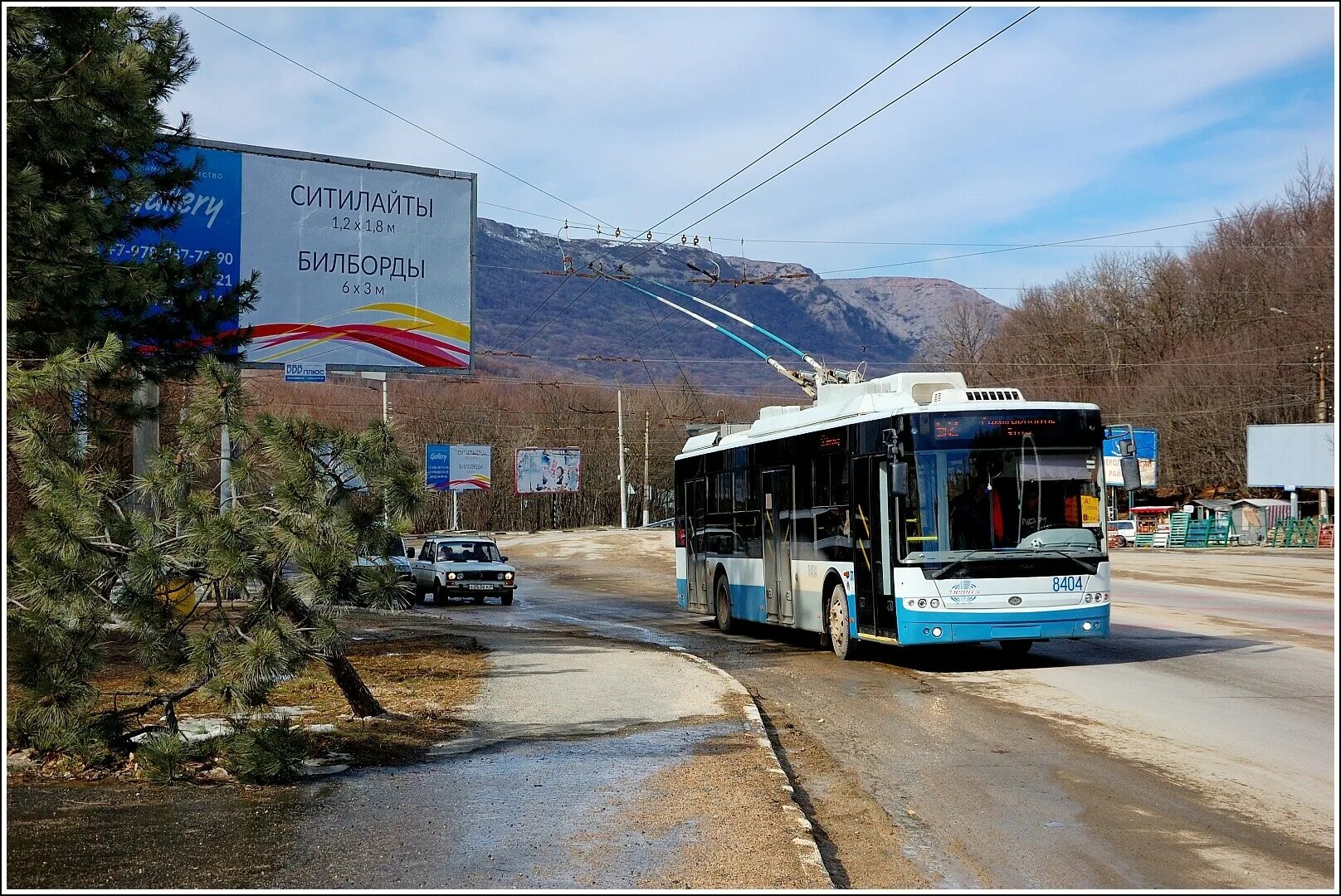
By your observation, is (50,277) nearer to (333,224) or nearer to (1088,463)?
(1088,463)

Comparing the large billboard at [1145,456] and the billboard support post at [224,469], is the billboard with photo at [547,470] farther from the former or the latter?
the billboard support post at [224,469]

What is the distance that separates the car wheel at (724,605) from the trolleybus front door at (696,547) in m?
0.41

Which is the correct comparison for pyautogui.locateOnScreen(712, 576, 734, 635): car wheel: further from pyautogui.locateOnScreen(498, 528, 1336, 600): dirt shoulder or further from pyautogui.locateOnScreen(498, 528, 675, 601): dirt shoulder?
pyautogui.locateOnScreen(498, 528, 1336, 600): dirt shoulder

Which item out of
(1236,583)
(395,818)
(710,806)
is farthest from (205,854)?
(1236,583)

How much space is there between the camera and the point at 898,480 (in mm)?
15281

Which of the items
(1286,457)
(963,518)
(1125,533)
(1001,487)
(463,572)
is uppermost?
(1286,457)

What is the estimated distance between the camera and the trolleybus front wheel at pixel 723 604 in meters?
22.0

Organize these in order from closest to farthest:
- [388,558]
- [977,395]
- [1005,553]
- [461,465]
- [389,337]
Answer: [388,558]
[1005,553]
[977,395]
[389,337]
[461,465]

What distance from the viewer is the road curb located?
663 centimetres

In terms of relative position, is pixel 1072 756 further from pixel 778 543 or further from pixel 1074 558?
pixel 778 543

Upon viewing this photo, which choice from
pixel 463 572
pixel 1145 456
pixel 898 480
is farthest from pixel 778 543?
pixel 1145 456

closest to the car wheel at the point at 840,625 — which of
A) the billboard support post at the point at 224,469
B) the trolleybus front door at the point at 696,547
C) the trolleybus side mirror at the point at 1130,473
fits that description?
the trolleybus side mirror at the point at 1130,473

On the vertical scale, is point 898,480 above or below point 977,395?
below

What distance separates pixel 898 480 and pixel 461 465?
6731 centimetres
